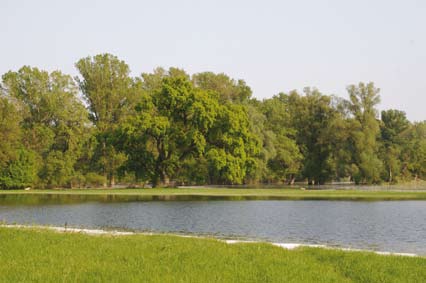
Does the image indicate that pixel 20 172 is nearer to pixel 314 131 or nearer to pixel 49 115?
pixel 49 115

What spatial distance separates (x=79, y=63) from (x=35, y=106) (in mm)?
8989

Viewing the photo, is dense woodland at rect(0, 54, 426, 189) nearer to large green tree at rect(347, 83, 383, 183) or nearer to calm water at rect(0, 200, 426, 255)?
large green tree at rect(347, 83, 383, 183)

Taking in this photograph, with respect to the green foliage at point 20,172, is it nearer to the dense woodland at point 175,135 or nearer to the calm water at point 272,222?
the dense woodland at point 175,135

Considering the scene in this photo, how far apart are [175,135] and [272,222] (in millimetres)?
39999

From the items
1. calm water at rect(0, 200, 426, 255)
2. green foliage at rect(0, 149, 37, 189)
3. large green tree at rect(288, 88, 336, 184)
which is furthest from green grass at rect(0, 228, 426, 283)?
large green tree at rect(288, 88, 336, 184)

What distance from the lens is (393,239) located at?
72.8 ft

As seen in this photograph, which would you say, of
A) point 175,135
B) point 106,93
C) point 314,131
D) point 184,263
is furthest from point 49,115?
point 184,263

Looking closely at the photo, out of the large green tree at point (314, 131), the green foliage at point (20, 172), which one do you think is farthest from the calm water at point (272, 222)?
the large green tree at point (314, 131)

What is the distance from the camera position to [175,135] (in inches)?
2687

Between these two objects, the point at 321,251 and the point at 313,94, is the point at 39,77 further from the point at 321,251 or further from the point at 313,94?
the point at 321,251

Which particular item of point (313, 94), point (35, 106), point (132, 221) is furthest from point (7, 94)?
point (132, 221)

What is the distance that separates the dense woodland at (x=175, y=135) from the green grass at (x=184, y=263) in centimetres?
5003

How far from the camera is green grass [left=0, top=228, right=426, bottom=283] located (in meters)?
11.7

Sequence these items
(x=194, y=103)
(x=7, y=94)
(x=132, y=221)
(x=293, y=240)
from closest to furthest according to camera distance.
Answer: (x=293, y=240) → (x=132, y=221) → (x=194, y=103) → (x=7, y=94)
